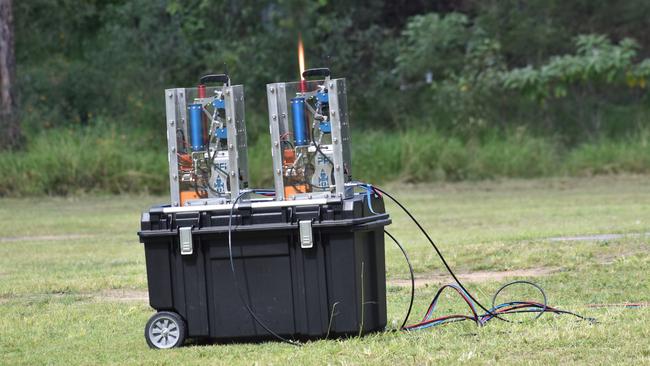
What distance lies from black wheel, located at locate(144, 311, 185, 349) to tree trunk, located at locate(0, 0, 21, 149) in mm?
18131

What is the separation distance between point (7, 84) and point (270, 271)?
19.4 m

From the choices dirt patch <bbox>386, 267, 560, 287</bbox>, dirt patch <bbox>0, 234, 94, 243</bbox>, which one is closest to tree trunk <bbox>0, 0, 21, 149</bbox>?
dirt patch <bbox>0, 234, 94, 243</bbox>

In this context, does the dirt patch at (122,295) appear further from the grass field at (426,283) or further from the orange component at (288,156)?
the orange component at (288,156)

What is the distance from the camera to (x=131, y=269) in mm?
12109

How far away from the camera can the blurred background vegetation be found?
1002 inches

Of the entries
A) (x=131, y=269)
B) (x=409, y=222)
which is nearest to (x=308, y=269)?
(x=131, y=269)

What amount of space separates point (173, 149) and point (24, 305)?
280 cm

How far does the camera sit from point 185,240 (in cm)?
723

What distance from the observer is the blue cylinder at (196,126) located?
24.9 feet

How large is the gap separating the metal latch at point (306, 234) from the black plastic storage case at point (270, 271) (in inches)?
1.0

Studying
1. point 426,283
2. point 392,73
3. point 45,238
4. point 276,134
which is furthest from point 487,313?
point 392,73

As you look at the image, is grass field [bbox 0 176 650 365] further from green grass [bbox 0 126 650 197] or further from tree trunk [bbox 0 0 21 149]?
tree trunk [bbox 0 0 21 149]

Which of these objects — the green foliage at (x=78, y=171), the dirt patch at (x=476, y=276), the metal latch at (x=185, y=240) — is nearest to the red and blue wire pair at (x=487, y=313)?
the metal latch at (x=185, y=240)

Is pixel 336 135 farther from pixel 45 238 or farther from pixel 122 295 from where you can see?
pixel 45 238
